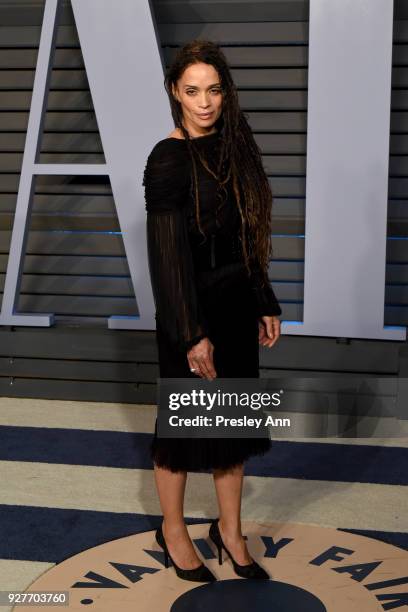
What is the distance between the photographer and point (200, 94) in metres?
2.58

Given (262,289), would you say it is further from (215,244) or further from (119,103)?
(119,103)

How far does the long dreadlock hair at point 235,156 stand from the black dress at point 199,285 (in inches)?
1.0

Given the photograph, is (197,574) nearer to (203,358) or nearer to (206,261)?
(203,358)

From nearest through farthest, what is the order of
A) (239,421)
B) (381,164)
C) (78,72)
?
(239,421), (381,164), (78,72)

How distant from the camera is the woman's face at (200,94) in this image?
258cm

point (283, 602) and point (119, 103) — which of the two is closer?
point (283, 602)

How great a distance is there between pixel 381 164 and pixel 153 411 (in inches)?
64.7

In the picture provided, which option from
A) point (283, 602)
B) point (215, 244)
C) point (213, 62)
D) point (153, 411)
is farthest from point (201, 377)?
point (153, 411)

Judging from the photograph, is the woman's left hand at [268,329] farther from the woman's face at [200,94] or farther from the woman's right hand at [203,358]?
the woman's face at [200,94]

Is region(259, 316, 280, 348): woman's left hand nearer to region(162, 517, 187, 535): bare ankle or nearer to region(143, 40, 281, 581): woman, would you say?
region(143, 40, 281, 581): woman

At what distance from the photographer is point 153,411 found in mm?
4777
